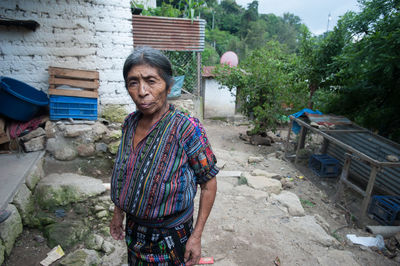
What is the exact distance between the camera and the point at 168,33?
282 inches

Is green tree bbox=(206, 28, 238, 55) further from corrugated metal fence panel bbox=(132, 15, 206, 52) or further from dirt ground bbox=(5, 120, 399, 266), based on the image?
dirt ground bbox=(5, 120, 399, 266)

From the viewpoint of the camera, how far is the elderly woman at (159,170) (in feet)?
4.01

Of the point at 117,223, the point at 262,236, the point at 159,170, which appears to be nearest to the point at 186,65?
the point at 262,236

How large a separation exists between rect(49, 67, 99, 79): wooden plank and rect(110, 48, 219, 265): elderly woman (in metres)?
3.25

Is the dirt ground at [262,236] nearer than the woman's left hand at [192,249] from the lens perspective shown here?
No

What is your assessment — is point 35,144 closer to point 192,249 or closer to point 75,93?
point 75,93

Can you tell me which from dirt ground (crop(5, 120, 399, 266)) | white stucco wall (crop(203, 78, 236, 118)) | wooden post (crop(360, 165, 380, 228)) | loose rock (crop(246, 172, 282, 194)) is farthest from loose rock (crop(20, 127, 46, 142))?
white stucco wall (crop(203, 78, 236, 118))

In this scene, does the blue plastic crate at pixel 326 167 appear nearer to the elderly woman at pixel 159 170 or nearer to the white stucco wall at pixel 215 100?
the elderly woman at pixel 159 170

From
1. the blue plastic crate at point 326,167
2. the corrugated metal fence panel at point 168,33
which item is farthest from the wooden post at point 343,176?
the corrugated metal fence panel at point 168,33

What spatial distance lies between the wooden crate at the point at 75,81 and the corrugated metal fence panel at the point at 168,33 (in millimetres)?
2568

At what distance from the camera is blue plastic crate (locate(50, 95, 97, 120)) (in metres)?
3.91

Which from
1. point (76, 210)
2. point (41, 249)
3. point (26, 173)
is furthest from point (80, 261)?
point (26, 173)

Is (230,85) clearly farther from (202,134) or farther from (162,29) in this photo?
(202,134)

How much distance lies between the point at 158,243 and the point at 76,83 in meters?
3.56
